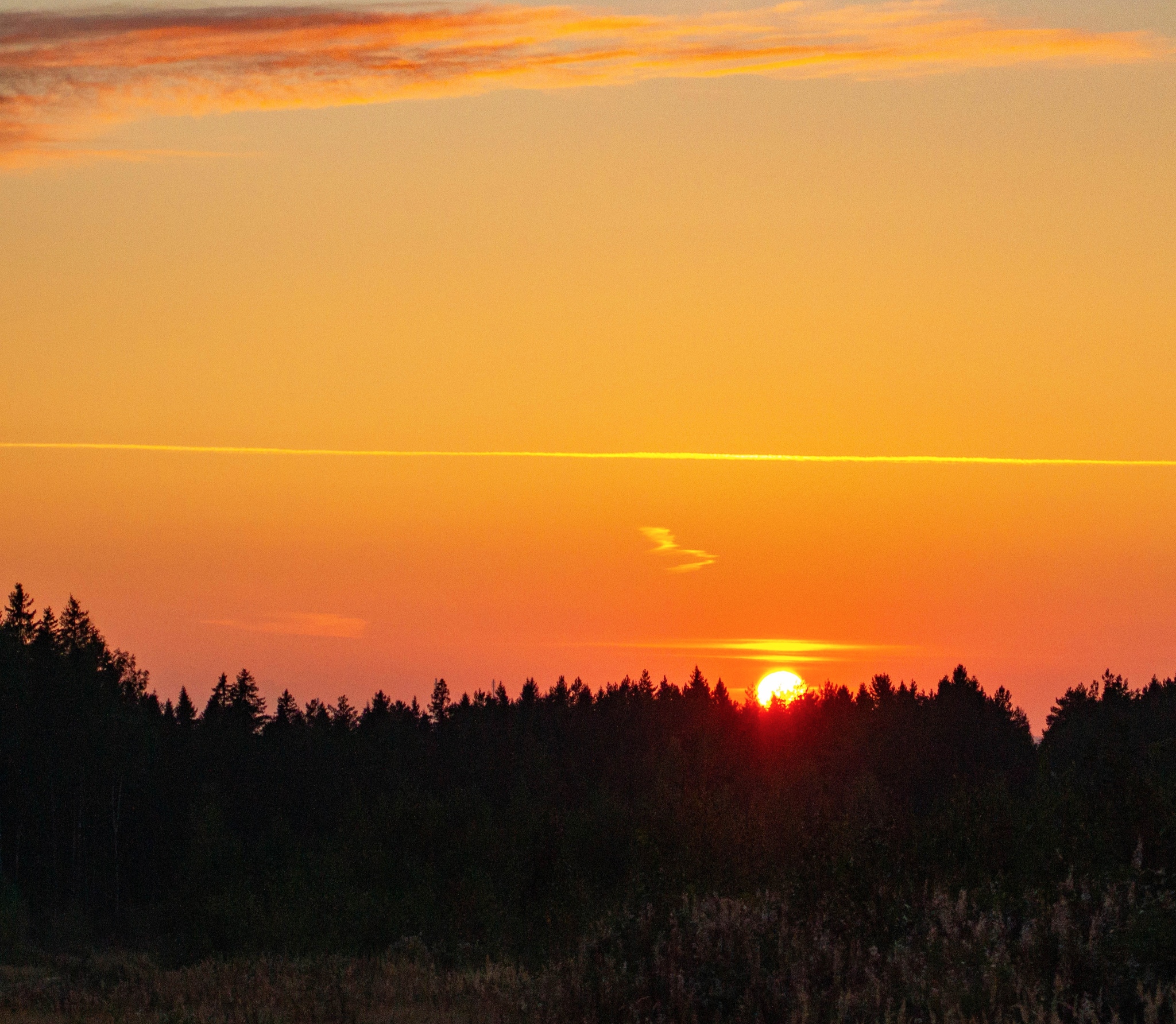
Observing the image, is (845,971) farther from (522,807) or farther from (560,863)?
(522,807)

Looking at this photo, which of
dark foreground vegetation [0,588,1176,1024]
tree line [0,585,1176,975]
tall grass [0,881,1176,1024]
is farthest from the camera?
tree line [0,585,1176,975]

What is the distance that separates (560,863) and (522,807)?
1700cm

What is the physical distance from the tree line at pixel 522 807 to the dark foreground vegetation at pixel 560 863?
0.15 meters

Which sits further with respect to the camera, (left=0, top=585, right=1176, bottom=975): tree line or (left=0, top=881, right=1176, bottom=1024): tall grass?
(left=0, top=585, right=1176, bottom=975): tree line

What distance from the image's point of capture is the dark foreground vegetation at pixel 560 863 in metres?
15.1

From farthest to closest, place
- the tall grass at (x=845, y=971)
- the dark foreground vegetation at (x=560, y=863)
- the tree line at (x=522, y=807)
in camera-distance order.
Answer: the tree line at (x=522, y=807) < the dark foreground vegetation at (x=560, y=863) < the tall grass at (x=845, y=971)

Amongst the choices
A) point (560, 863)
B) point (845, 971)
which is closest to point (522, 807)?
point (560, 863)

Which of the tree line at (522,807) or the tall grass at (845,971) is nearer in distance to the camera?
the tall grass at (845,971)

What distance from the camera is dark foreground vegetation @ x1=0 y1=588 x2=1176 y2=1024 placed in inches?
595

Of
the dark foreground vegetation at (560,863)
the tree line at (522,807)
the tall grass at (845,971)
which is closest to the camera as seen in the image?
the tall grass at (845,971)

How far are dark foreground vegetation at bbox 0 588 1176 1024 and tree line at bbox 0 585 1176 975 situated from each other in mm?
147

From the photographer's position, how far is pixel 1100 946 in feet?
45.2

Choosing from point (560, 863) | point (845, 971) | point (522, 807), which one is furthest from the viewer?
point (522, 807)

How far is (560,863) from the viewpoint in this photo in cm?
4384
